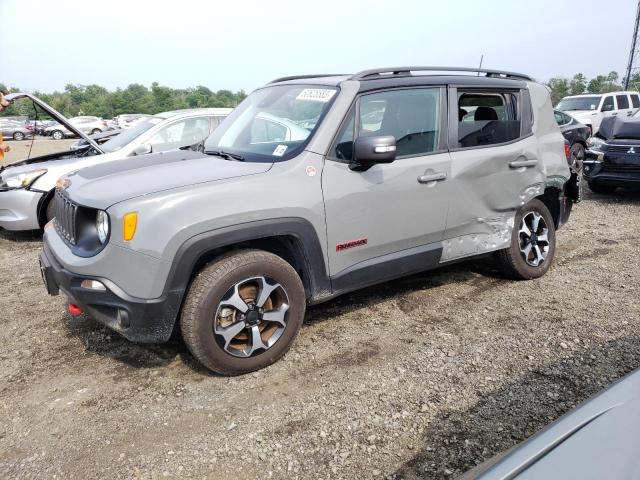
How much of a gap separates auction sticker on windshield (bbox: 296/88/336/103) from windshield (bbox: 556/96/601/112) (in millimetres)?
14621

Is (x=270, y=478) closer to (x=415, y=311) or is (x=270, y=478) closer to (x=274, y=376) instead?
(x=274, y=376)

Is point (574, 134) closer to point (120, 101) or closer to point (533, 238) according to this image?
point (533, 238)

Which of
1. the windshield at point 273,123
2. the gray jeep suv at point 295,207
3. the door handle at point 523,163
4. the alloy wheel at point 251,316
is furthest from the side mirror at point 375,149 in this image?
the door handle at point 523,163

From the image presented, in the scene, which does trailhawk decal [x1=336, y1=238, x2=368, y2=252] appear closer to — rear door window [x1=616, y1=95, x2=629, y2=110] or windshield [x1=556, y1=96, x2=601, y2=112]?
windshield [x1=556, y1=96, x2=601, y2=112]

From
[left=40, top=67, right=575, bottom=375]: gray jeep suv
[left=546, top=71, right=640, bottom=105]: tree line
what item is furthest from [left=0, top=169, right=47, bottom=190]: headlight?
[left=546, top=71, right=640, bottom=105]: tree line

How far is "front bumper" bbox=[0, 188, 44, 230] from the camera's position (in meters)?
6.16

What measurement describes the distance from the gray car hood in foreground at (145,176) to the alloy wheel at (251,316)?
2.30 feet

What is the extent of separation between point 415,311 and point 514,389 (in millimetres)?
1220

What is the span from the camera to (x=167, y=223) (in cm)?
273

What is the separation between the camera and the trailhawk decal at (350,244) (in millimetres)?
3336

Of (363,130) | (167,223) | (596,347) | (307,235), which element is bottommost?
(596,347)

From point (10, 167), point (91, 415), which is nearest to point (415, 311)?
point (91, 415)

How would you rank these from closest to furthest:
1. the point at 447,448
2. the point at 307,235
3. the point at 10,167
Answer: the point at 447,448
the point at 307,235
the point at 10,167

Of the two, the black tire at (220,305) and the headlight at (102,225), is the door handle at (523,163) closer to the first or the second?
the black tire at (220,305)
